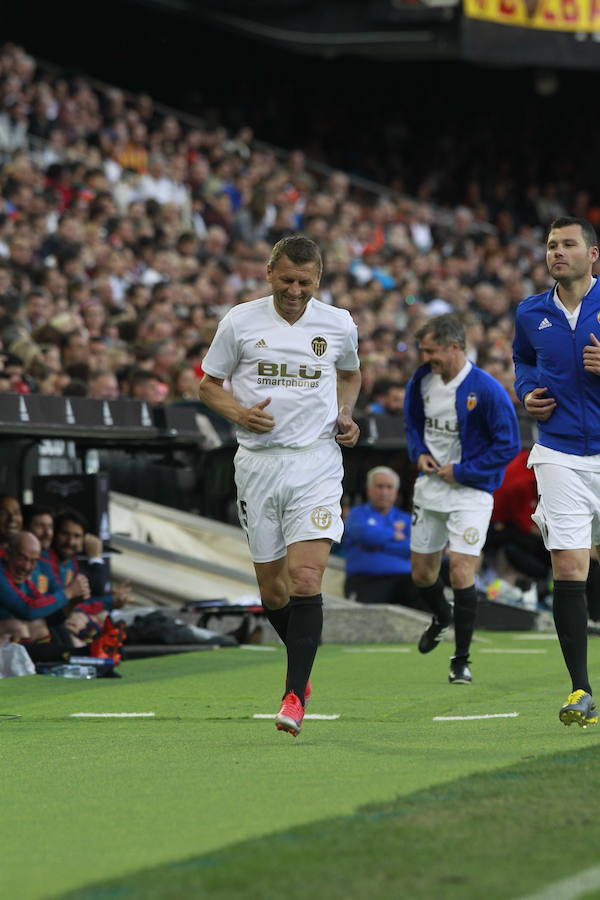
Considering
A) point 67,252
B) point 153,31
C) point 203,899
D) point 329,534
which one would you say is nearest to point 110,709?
point 329,534

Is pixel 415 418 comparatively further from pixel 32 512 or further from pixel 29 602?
pixel 32 512

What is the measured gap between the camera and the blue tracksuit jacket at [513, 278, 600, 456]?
24.8 ft

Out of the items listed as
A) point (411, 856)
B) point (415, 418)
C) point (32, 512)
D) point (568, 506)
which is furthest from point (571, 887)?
point (32, 512)

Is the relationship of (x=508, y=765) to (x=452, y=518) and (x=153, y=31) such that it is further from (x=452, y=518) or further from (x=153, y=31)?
(x=153, y=31)

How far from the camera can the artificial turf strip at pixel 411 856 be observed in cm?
405

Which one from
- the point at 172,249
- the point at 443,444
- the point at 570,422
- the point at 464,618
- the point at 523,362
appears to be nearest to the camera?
the point at 570,422

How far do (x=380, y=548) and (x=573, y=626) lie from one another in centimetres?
774

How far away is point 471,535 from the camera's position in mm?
10586

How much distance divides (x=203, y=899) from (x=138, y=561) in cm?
1097

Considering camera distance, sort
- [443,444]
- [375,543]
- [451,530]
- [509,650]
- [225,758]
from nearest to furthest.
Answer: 1. [225,758]
2. [451,530]
3. [443,444]
4. [509,650]
5. [375,543]

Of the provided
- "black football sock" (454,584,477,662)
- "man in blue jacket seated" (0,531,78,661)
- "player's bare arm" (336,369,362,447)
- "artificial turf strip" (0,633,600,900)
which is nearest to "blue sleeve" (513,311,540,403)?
"player's bare arm" (336,369,362,447)

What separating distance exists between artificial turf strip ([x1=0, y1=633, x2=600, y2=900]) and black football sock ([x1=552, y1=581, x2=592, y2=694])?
0.28m

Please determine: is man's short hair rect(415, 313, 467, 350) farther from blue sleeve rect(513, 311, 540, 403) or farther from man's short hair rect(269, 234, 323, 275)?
man's short hair rect(269, 234, 323, 275)

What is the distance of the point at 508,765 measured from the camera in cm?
623
